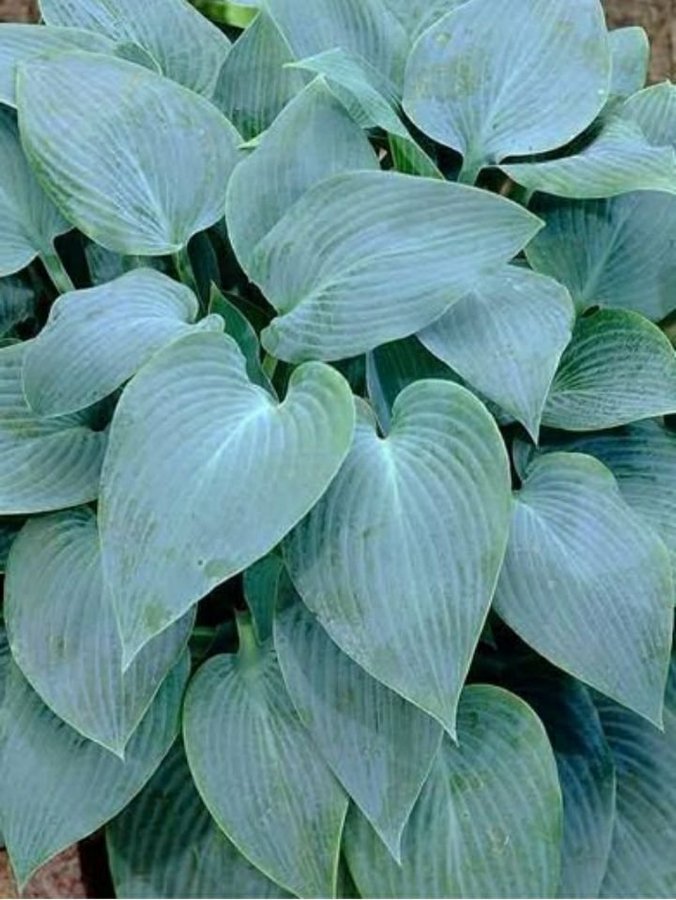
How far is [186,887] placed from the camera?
0.97 m

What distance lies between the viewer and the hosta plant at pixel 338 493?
82 cm

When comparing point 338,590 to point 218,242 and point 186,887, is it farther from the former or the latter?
point 218,242

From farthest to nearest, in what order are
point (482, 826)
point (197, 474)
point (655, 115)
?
point (655, 115) < point (482, 826) < point (197, 474)

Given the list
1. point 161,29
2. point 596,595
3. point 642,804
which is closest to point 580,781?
point 642,804

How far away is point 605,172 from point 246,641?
1.44 ft

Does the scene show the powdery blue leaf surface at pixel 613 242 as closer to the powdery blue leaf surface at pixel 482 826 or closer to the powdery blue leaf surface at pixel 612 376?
the powdery blue leaf surface at pixel 612 376

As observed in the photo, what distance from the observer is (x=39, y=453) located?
940mm

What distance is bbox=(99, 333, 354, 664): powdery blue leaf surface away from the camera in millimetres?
782

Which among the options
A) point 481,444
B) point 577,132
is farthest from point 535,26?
point 481,444

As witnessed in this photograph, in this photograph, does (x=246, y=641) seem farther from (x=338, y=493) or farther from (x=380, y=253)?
(x=380, y=253)

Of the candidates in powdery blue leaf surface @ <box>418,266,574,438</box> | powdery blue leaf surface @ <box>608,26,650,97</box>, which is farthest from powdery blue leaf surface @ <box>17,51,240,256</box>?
powdery blue leaf surface @ <box>608,26,650,97</box>

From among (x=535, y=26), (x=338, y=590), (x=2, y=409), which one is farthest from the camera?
(x=535, y=26)

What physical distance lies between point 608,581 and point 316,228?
31cm

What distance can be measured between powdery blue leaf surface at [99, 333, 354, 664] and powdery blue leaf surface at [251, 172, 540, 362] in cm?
6
